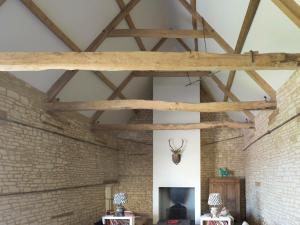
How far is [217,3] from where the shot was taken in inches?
288

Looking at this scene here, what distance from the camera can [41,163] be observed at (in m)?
7.75

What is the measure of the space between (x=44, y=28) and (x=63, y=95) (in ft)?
7.66

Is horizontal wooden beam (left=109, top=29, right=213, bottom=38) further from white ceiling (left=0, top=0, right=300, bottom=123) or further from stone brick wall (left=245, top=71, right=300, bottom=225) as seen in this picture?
stone brick wall (left=245, top=71, right=300, bottom=225)

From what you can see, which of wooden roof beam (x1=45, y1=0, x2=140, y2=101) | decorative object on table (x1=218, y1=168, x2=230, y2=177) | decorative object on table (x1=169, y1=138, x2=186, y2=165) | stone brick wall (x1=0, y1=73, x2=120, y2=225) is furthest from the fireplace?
wooden roof beam (x1=45, y1=0, x2=140, y2=101)

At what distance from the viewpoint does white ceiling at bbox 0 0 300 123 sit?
19.2 feet

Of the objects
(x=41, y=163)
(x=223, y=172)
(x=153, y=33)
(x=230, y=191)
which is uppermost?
(x=153, y=33)

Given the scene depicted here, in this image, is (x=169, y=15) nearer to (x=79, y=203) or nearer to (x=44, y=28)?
(x=44, y=28)

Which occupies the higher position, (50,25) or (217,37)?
(217,37)

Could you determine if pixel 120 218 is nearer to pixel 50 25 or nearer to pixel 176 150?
pixel 176 150

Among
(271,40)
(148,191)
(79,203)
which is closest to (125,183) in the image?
(148,191)

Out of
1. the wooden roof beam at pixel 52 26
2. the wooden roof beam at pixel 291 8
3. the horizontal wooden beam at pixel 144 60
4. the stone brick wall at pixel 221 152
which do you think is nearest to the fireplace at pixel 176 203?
the stone brick wall at pixel 221 152

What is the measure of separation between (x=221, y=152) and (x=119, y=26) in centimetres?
689

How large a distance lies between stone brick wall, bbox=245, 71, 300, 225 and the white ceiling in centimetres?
56

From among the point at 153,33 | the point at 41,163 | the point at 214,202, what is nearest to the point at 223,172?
the point at 214,202
